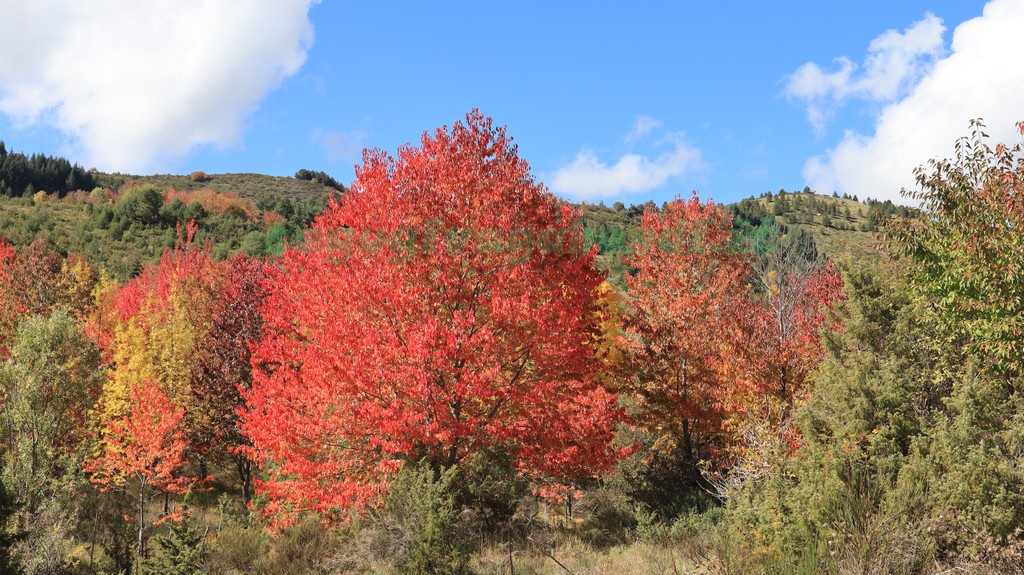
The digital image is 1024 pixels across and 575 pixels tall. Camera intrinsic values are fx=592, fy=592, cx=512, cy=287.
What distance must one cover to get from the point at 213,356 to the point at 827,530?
69.0ft

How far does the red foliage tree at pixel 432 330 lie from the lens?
12125mm

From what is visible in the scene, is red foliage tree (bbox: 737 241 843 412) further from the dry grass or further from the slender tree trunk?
the slender tree trunk

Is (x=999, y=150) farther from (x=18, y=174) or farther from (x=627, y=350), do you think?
(x=18, y=174)

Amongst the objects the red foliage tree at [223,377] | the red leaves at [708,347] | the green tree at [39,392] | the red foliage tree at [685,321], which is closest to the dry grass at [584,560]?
the red leaves at [708,347]

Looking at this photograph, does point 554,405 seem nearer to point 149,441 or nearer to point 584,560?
point 584,560

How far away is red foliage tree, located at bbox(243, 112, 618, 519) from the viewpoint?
12.1m

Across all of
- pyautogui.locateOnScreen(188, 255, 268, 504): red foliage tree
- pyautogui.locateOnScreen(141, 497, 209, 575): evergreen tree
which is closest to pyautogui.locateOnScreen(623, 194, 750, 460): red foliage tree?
pyautogui.locateOnScreen(141, 497, 209, 575): evergreen tree

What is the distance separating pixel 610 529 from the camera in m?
17.0

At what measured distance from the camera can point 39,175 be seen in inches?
5251

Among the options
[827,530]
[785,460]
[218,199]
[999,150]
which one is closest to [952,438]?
[785,460]

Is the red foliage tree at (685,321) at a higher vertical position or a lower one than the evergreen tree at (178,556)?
higher

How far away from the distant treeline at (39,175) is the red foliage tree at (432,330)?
144m

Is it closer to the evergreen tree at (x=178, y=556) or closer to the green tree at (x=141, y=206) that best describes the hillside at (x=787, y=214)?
the green tree at (x=141, y=206)

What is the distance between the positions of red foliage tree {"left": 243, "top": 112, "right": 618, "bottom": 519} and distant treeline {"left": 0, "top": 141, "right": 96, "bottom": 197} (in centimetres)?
14394
